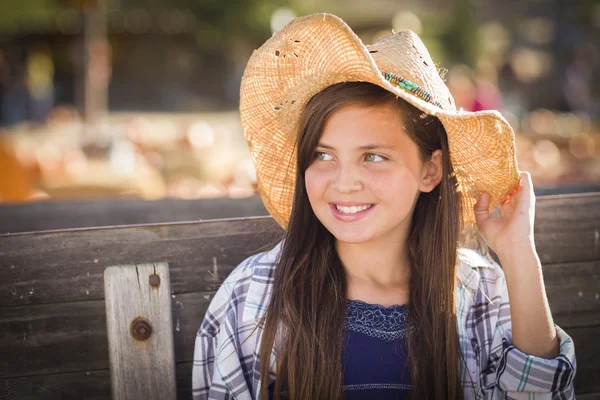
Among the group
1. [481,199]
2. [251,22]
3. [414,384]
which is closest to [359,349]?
[414,384]

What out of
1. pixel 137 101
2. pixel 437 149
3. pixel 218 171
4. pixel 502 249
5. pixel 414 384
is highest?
pixel 137 101

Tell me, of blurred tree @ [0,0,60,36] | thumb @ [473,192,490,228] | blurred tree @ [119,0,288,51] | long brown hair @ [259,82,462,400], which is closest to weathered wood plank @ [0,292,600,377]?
long brown hair @ [259,82,462,400]

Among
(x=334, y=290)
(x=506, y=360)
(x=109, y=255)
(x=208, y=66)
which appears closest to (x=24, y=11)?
(x=208, y=66)

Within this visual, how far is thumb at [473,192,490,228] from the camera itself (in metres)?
2.12

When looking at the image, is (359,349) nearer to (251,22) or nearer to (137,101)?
(251,22)

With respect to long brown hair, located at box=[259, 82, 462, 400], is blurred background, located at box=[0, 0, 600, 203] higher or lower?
higher

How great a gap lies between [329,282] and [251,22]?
1842 centimetres

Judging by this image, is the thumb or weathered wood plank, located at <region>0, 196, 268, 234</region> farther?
weathered wood plank, located at <region>0, 196, 268, 234</region>

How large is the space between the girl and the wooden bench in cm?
10

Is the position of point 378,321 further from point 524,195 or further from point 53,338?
point 53,338

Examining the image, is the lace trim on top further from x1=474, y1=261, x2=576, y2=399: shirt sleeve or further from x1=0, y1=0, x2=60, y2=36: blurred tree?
x1=0, y1=0, x2=60, y2=36: blurred tree

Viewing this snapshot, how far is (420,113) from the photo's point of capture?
201cm

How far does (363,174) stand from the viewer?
1.96 metres

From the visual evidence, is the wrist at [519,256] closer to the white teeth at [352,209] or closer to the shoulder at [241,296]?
the white teeth at [352,209]
